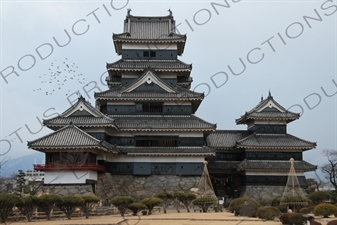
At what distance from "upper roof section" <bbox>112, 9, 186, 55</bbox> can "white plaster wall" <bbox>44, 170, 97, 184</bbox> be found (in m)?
16.8

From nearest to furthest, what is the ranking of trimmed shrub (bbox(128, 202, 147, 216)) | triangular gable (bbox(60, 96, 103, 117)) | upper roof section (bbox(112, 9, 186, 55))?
1. trimmed shrub (bbox(128, 202, 147, 216))
2. triangular gable (bbox(60, 96, 103, 117))
3. upper roof section (bbox(112, 9, 186, 55))

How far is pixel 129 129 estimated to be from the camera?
37.7 metres

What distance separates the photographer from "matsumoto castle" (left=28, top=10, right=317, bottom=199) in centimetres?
3378

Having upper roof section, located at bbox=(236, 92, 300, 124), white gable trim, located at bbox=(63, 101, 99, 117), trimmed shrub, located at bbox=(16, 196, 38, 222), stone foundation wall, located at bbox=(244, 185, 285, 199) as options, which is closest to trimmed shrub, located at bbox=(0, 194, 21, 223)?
trimmed shrub, located at bbox=(16, 196, 38, 222)

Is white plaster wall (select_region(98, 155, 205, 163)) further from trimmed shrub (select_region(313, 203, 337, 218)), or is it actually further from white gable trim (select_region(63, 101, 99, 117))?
trimmed shrub (select_region(313, 203, 337, 218))

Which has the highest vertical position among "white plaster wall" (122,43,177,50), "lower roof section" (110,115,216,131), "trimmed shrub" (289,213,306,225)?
"white plaster wall" (122,43,177,50)

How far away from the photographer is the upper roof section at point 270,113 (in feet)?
138

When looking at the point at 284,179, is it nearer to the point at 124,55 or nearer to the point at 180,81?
the point at 180,81

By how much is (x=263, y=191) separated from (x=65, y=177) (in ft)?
62.0

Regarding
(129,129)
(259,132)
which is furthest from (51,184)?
(259,132)

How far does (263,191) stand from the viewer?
40.2 metres

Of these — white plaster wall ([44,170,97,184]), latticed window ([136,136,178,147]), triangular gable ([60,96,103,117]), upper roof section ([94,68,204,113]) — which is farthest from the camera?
upper roof section ([94,68,204,113])

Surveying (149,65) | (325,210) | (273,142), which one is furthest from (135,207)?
(149,65)

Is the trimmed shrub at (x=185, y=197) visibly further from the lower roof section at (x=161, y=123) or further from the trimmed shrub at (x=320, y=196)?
the trimmed shrub at (x=320, y=196)
